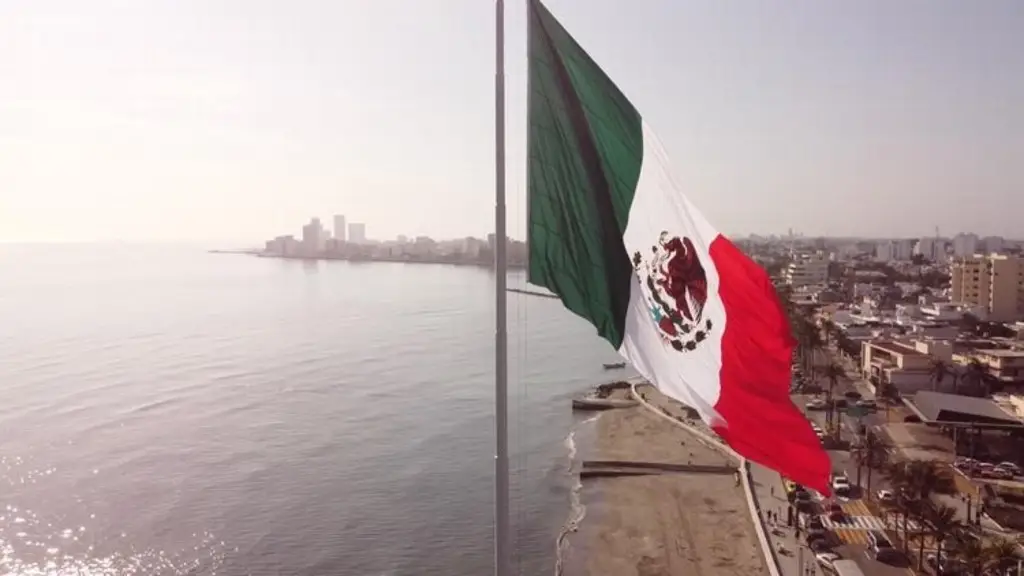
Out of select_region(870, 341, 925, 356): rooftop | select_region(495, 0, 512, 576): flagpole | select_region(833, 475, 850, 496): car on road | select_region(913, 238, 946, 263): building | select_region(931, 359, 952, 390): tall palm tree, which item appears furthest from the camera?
select_region(913, 238, 946, 263): building

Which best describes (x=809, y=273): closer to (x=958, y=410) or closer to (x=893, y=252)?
(x=893, y=252)

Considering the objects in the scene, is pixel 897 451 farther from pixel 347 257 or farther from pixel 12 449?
pixel 347 257

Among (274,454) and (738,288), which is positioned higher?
(738,288)

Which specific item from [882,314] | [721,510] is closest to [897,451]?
[721,510]

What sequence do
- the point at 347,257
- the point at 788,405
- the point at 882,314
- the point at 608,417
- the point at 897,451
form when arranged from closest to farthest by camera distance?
the point at 788,405 < the point at 897,451 < the point at 608,417 < the point at 882,314 < the point at 347,257

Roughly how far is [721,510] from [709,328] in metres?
11.8

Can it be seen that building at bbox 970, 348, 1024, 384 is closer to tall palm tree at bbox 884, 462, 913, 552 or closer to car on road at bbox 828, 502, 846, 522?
tall palm tree at bbox 884, 462, 913, 552

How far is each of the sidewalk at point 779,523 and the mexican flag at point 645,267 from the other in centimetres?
855

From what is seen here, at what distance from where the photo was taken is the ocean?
12.8m

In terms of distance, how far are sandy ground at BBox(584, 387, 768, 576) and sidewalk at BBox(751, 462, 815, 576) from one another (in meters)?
0.30

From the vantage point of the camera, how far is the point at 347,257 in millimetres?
127062

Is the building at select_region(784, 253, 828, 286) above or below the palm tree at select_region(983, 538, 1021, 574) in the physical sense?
above

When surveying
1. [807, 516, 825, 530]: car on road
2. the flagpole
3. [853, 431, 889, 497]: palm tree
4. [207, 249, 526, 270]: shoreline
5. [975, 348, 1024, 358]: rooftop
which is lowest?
[807, 516, 825, 530]: car on road

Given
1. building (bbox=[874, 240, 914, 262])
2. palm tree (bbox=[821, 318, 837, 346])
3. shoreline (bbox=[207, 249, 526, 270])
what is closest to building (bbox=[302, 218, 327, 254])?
shoreline (bbox=[207, 249, 526, 270])
